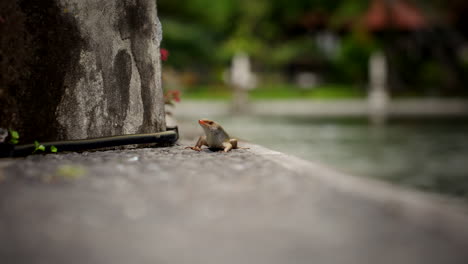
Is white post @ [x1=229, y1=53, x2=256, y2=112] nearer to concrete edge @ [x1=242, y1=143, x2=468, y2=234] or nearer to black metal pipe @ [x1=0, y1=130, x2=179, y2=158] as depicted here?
black metal pipe @ [x1=0, y1=130, x2=179, y2=158]

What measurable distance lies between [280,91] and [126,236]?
25.0m

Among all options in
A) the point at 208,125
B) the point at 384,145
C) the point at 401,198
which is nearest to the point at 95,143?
the point at 208,125

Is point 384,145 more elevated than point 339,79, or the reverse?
point 339,79

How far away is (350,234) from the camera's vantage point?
6.29ft

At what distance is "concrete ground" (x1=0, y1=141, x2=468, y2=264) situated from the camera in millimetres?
1793

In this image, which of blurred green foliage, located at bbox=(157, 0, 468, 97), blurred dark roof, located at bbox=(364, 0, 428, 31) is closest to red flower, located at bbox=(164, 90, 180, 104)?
blurred green foliage, located at bbox=(157, 0, 468, 97)

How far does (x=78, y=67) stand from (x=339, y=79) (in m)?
28.8

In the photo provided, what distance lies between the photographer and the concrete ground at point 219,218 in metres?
1.79

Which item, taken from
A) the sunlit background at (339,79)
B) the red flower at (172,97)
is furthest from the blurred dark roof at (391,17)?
the red flower at (172,97)

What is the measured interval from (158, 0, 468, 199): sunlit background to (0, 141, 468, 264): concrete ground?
10.2 feet

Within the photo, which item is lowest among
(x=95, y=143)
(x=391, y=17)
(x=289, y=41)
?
(x=95, y=143)

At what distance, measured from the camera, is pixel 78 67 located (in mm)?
3570

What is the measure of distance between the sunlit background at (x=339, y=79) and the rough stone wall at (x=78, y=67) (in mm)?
1875

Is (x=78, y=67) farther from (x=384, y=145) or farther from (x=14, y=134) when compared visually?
(x=384, y=145)
